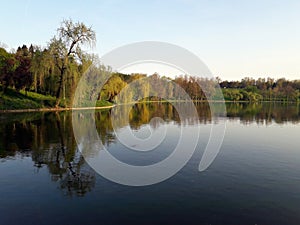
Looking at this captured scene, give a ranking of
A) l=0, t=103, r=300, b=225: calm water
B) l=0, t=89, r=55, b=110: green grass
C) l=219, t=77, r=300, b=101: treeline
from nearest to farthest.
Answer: l=0, t=103, r=300, b=225: calm water
l=0, t=89, r=55, b=110: green grass
l=219, t=77, r=300, b=101: treeline

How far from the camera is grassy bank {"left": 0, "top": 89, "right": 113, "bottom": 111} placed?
1861 inches

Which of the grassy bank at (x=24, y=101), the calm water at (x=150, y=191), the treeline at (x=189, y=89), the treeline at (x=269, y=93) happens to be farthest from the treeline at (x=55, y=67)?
the treeline at (x=269, y=93)

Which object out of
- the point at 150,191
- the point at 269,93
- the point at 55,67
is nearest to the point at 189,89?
the point at 269,93

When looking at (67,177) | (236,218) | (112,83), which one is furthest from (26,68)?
(236,218)

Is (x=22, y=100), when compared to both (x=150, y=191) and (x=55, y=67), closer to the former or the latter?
(x=55, y=67)

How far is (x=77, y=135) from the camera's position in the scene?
25.7m

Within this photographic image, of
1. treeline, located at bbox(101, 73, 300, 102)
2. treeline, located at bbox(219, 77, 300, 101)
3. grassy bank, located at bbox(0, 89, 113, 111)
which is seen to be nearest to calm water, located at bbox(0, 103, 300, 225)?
grassy bank, located at bbox(0, 89, 113, 111)

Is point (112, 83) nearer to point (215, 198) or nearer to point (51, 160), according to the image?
point (51, 160)

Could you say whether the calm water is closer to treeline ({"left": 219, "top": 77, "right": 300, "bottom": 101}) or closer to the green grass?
the green grass

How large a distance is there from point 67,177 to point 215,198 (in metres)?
7.45

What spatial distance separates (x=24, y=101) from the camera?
166 feet

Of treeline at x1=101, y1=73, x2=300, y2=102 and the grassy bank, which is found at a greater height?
treeline at x1=101, y1=73, x2=300, y2=102

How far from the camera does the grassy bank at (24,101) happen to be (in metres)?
47.3

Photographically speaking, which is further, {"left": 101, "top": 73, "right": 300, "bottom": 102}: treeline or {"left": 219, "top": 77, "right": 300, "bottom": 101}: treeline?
{"left": 219, "top": 77, "right": 300, "bottom": 101}: treeline
